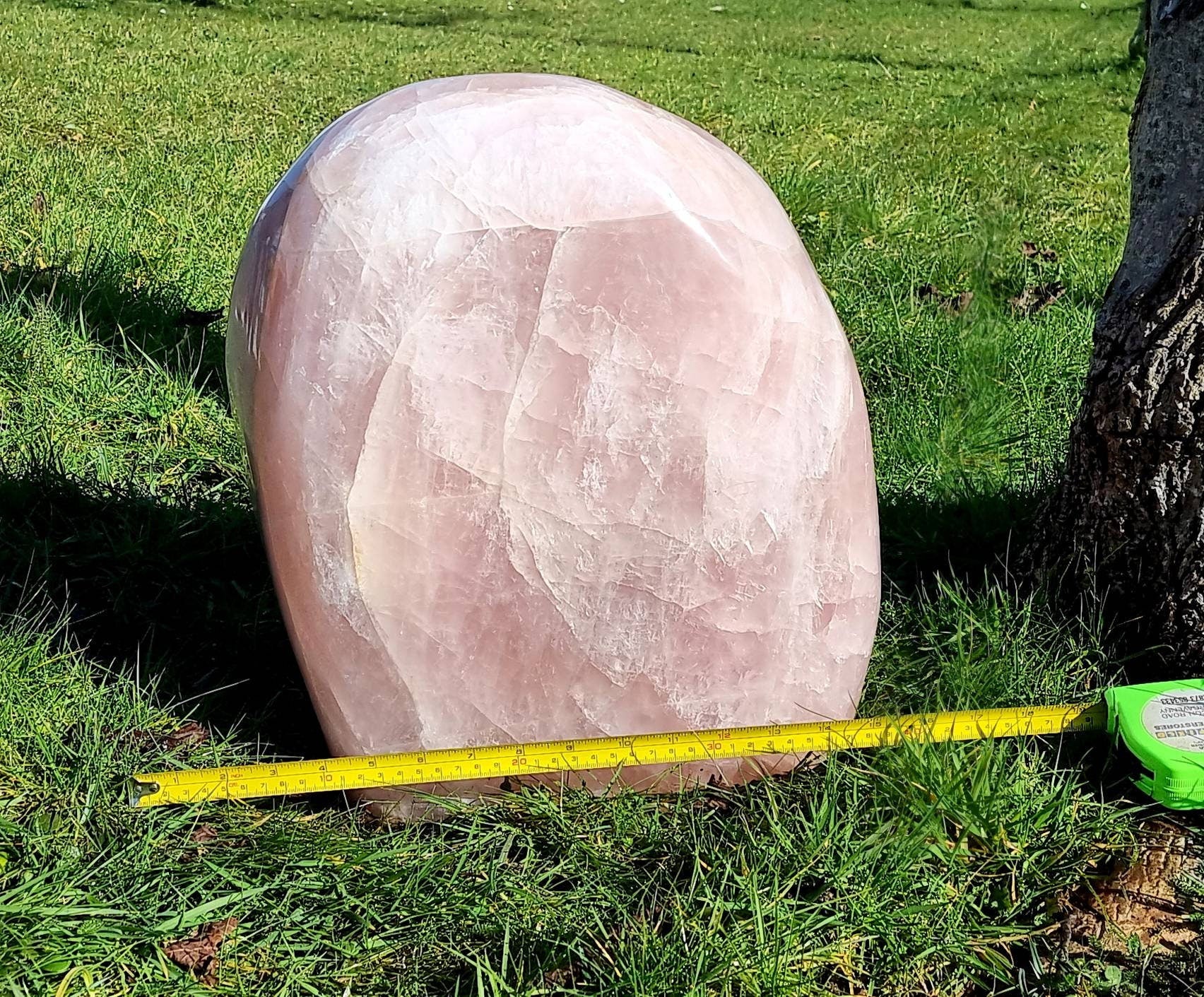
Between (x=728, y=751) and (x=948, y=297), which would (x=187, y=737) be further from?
(x=948, y=297)

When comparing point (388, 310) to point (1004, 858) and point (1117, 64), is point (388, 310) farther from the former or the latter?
point (1117, 64)

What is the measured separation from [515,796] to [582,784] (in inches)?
4.4

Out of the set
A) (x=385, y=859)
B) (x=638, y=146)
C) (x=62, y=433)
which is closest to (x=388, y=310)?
(x=638, y=146)

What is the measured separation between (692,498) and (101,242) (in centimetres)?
316

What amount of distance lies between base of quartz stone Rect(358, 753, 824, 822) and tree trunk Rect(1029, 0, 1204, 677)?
0.75m

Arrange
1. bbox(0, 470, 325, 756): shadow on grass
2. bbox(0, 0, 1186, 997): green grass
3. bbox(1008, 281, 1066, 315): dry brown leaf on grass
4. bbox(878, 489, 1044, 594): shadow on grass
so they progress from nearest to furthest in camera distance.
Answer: bbox(0, 0, 1186, 997): green grass → bbox(0, 470, 325, 756): shadow on grass → bbox(878, 489, 1044, 594): shadow on grass → bbox(1008, 281, 1066, 315): dry brown leaf on grass

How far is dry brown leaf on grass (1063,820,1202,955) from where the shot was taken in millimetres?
1808

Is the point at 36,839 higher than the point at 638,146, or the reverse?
the point at 638,146

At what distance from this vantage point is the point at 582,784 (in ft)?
6.38

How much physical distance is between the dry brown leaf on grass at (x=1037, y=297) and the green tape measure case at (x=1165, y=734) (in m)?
2.41

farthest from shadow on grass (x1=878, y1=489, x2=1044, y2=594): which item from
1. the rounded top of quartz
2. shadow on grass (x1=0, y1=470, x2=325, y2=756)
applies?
shadow on grass (x1=0, y1=470, x2=325, y2=756)

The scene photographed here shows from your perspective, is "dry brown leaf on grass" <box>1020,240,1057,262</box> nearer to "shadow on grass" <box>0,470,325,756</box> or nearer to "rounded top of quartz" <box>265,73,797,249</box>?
"rounded top of quartz" <box>265,73,797,249</box>

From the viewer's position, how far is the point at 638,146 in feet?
5.92

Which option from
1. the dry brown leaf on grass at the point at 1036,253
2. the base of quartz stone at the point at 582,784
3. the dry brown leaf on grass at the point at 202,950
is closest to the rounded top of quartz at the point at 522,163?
the base of quartz stone at the point at 582,784
